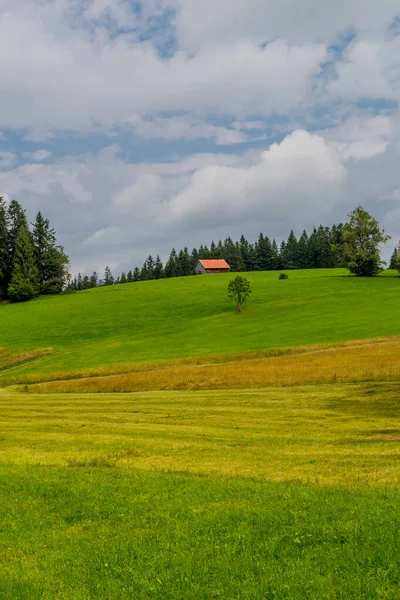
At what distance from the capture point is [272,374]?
116 feet

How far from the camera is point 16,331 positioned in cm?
7662

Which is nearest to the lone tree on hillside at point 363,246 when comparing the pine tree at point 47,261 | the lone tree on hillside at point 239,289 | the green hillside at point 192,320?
the green hillside at point 192,320

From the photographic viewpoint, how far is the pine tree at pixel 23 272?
11206 cm

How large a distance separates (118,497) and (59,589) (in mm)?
4001

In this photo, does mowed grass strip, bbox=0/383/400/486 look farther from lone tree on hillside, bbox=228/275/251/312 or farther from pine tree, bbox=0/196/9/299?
pine tree, bbox=0/196/9/299

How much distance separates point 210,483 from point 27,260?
373 ft

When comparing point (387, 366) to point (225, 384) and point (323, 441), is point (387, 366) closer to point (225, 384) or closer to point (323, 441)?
point (225, 384)

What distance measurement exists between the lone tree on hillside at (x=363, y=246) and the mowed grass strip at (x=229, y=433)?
88.5 meters

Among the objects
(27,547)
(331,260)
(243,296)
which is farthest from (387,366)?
(331,260)

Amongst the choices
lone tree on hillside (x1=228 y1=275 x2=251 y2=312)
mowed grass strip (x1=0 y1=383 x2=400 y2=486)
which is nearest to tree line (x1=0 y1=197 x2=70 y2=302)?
lone tree on hillside (x1=228 y1=275 x2=251 y2=312)

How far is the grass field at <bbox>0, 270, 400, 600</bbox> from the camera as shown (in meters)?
7.99

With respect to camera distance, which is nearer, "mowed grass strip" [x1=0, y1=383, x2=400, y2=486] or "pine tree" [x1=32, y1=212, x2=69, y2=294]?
"mowed grass strip" [x1=0, y1=383, x2=400, y2=486]

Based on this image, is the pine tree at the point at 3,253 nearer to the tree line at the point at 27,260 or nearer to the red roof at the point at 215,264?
the tree line at the point at 27,260

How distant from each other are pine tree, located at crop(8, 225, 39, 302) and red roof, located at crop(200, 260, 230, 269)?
8003 centimetres
